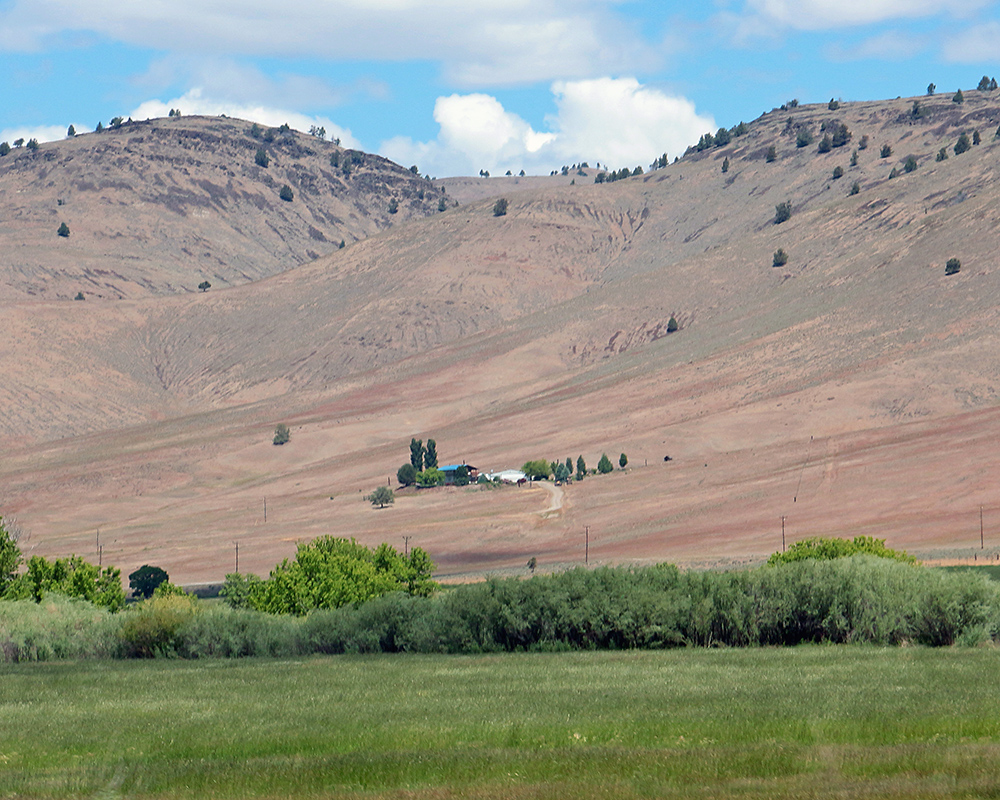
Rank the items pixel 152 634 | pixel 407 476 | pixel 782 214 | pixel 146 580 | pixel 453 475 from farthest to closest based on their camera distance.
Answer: pixel 782 214 < pixel 407 476 < pixel 453 475 < pixel 146 580 < pixel 152 634

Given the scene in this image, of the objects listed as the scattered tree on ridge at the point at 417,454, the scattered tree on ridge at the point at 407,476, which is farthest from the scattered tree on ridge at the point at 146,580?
the scattered tree on ridge at the point at 417,454

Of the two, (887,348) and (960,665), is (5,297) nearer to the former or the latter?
(887,348)

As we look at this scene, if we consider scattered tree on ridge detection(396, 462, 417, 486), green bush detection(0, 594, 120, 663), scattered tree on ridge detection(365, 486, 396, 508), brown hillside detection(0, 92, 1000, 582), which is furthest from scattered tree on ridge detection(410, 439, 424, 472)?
green bush detection(0, 594, 120, 663)

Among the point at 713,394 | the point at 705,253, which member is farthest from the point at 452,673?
the point at 705,253

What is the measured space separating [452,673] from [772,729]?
38.5 feet

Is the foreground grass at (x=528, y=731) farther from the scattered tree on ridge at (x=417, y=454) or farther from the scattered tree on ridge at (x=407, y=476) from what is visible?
the scattered tree on ridge at (x=417, y=454)

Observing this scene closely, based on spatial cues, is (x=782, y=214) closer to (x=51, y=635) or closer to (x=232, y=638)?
(x=232, y=638)

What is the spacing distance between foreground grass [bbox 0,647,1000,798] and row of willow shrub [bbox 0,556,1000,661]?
15.0 feet

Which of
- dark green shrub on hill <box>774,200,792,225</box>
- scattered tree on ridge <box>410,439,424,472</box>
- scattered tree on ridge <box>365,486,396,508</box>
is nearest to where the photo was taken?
scattered tree on ridge <box>365,486,396,508</box>

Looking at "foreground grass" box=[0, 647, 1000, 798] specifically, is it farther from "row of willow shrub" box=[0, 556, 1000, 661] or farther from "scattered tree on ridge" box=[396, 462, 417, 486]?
"scattered tree on ridge" box=[396, 462, 417, 486]

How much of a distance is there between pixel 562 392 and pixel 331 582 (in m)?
86.2

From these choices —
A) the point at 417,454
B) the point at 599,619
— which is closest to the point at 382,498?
the point at 417,454

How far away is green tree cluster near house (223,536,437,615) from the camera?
53.7 metres

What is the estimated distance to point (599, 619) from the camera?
34750 millimetres
